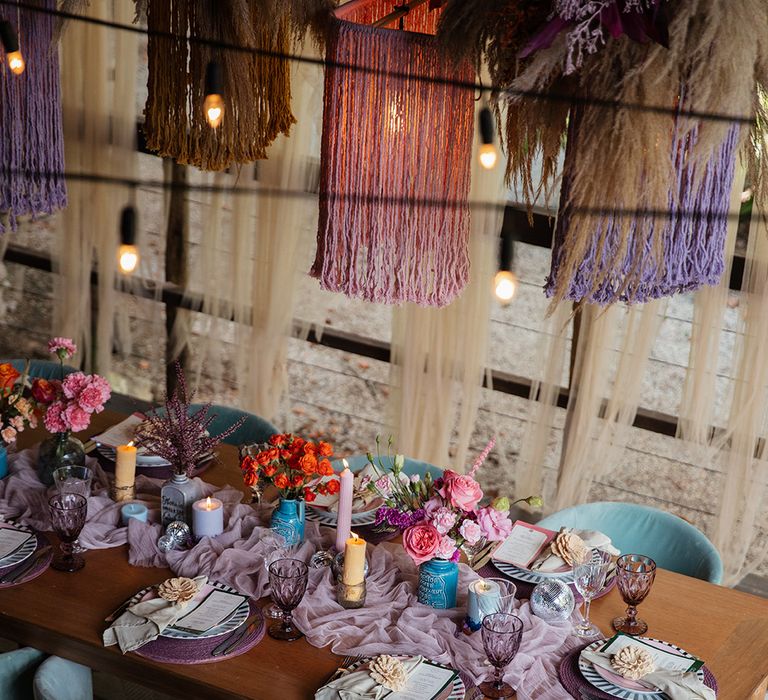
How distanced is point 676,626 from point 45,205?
1813 mm

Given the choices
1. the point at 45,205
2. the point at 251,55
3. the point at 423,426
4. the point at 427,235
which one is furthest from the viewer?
the point at 423,426

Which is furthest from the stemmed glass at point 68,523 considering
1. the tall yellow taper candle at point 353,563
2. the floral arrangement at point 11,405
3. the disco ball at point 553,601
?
the disco ball at point 553,601

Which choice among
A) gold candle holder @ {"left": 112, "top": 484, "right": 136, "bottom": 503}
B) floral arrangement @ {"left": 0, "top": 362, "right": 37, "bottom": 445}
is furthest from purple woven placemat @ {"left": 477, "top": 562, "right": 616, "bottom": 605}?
floral arrangement @ {"left": 0, "top": 362, "right": 37, "bottom": 445}

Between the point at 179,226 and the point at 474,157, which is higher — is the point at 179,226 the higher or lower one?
the lower one

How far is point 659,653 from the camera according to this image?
2.14 metres

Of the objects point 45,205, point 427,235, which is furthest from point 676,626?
point 45,205

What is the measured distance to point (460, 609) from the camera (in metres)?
2.27

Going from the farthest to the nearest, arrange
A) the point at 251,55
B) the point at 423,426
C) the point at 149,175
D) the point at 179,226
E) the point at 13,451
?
the point at 149,175
the point at 179,226
the point at 423,426
the point at 13,451
the point at 251,55

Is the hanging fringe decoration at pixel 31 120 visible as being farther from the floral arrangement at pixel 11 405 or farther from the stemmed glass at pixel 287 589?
the stemmed glass at pixel 287 589

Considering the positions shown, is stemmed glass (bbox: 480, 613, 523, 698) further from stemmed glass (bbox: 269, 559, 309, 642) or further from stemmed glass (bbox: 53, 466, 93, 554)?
stemmed glass (bbox: 53, 466, 93, 554)

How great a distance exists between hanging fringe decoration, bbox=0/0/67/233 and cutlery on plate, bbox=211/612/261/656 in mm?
1108

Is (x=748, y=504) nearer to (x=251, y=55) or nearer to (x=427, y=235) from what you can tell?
(x=427, y=235)

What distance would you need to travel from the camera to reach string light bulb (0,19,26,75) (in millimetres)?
2316


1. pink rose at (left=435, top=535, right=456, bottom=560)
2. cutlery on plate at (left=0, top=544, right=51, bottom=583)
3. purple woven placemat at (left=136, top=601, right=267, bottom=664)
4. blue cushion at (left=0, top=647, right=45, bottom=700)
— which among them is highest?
pink rose at (left=435, top=535, right=456, bottom=560)
